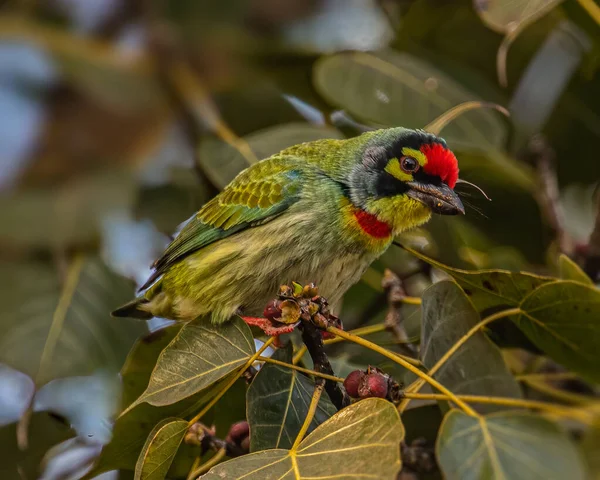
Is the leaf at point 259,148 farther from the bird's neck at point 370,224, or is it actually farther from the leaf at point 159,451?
the leaf at point 159,451

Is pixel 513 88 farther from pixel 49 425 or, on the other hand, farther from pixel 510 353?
pixel 49 425

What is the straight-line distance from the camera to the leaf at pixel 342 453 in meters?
1.47

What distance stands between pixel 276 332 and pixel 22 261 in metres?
1.79

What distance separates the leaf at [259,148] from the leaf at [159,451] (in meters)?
1.19

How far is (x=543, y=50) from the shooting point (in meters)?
3.30

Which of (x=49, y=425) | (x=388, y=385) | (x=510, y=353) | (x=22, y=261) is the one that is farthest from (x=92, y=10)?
(x=388, y=385)

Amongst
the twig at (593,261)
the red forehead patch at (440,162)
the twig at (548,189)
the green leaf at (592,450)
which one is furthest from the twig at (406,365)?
the twig at (548,189)

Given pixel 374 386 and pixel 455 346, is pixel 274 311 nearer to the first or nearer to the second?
pixel 374 386

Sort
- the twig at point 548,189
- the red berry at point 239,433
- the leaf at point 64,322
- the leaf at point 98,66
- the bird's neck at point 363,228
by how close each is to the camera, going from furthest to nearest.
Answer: the leaf at point 98,66
the twig at point 548,189
the leaf at point 64,322
the bird's neck at point 363,228
the red berry at point 239,433

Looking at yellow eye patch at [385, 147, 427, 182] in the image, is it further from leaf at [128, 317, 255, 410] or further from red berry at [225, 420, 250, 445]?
red berry at [225, 420, 250, 445]

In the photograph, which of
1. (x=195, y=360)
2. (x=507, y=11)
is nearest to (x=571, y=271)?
(x=507, y=11)

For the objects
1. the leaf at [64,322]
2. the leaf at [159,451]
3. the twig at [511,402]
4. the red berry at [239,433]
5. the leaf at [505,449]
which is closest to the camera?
the leaf at [505,449]

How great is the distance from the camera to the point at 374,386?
5.49 ft

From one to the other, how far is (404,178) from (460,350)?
1.88ft
